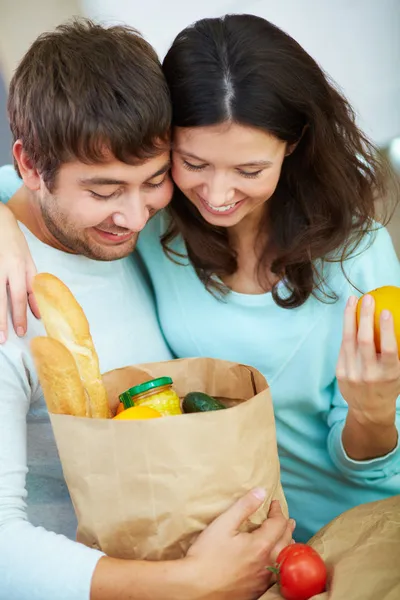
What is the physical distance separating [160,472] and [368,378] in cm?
36

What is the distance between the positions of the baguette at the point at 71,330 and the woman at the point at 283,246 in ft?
0.48

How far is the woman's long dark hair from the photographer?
3.98 feet

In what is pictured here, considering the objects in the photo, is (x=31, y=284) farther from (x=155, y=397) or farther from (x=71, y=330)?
(x=155, y=397)

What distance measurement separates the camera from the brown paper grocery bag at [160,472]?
960mm

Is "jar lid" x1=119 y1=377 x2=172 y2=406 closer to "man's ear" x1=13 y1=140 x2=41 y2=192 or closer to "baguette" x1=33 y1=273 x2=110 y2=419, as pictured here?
"baguette" x1=33 y1=273 x2=110 y2=419

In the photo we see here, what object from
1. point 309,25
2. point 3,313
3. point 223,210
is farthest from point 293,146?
point 309,25

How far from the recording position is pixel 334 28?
222 centimetres

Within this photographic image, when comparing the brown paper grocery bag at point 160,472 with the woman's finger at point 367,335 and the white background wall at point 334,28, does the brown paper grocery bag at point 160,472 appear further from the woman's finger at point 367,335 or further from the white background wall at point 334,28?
the white background wall at point 334,28

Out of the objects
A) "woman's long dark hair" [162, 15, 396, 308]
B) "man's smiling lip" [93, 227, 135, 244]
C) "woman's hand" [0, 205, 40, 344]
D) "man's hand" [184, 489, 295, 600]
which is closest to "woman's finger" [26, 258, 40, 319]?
"woman's hand" [0, 205, 40, 344]

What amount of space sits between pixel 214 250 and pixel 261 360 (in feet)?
0.77

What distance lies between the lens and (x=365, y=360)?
1112mm

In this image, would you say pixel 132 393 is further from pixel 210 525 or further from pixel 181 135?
pixel 181 135

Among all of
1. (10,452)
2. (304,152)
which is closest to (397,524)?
(10,452)

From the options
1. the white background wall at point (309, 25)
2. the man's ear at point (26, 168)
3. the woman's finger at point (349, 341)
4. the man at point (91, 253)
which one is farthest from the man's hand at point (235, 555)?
the white background wall at point (309, 25)
